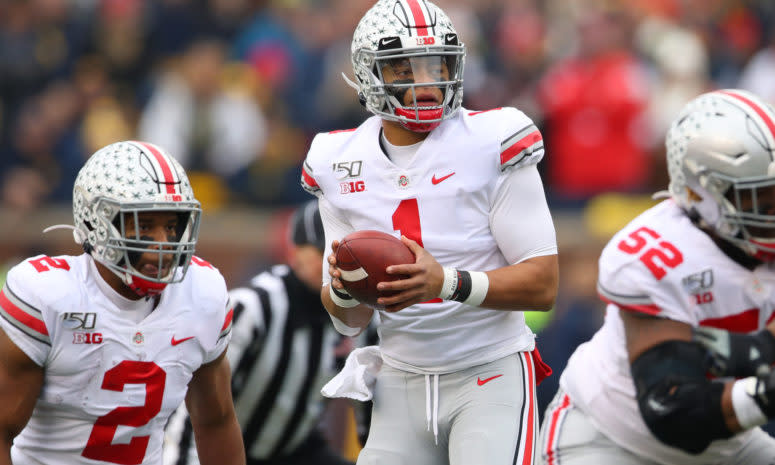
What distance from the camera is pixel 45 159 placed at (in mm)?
10398

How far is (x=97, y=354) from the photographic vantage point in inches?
151

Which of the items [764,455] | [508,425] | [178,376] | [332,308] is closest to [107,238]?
[178,376]

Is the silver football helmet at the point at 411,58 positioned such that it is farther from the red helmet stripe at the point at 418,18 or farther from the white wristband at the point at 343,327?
the white wristband at the point at 343,327

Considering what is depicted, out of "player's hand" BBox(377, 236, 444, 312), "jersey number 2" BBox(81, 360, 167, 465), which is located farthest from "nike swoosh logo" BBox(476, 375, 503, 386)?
"jersey number 2" BBox(81, 360, 167, 465)

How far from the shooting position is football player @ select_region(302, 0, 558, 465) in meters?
3.94

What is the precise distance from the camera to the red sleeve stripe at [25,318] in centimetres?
374

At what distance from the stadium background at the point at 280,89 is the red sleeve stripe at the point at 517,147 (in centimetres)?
491

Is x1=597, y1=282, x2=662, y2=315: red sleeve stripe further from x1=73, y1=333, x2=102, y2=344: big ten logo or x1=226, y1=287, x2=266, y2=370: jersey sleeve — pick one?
x1=226, y1=287, x2=266, y2=370: jersey sleeve

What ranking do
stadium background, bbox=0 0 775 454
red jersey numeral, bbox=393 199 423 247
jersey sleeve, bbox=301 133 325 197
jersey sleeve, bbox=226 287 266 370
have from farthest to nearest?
1. stadium background, bbox=0 0 775 454
2. jersey sleeve, bbox=226 287 266 370
3. jersey sleeve, bbox=301 133 325 197
4. red jersey numeral, bbox=393 199 423 247

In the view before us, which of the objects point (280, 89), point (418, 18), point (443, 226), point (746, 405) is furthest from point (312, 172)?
point (280, 89)

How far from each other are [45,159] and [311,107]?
7.31ft

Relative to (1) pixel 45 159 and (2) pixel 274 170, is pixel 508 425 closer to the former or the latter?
(2) pixel 274 170

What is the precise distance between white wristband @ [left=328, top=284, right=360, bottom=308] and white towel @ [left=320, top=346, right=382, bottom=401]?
0.24 m

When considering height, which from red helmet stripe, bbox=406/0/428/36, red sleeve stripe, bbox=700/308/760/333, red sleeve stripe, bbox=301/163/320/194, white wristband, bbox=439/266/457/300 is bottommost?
red sleeve stripe, bbox=700/308/760/333
